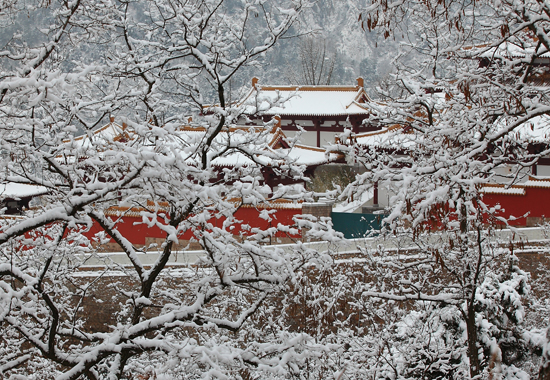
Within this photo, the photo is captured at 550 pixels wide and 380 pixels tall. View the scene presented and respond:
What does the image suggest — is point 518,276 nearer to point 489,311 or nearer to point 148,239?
point 489,311

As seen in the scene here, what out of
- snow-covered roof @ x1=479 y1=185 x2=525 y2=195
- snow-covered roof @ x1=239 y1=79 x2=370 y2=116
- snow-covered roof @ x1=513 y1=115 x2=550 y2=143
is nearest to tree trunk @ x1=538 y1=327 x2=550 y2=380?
snow-covered roof @ x1=513 y1=115 x2=550 y2=143

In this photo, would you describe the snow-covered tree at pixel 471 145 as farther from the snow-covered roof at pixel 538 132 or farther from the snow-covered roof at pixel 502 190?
the snow-covered roof at pixel 502 190

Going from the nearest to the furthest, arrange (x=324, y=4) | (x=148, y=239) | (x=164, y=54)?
(x=164, y=54) < (x=148, y=239) < (x=324, y=4)

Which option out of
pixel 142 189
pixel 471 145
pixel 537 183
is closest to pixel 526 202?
pixel 537 183

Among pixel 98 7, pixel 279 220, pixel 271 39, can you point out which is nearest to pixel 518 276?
pixel 271 39

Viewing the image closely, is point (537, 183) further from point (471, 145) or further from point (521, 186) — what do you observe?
point (471, 145)

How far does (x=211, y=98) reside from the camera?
1294 inches

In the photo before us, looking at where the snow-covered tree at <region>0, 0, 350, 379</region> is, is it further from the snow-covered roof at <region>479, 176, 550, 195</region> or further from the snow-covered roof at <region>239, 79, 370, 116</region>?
the snow-covered roof at <region>239, 79, 370, 116</region>

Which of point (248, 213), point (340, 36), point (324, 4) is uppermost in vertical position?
point (324, 4)

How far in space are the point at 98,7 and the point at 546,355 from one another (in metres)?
4.12

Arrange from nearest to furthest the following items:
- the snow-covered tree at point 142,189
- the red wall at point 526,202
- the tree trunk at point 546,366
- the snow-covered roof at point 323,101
Answer: 1. the tree trunk at point 546,366
2. the snow-covered tree at point 142,189
3. the red wall at point 526,202
4. the snow-covered roof at point 323,101

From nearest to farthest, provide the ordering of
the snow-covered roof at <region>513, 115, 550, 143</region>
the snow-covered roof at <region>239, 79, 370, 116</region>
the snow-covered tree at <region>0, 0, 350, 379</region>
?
the snow-covered tree at <region>0, 0, 350, 379</region> < the snow-covered roof at <region>513, 115, 550, 143</region> < the snow-covered roof at <region>239, 79, 370, 116</region>

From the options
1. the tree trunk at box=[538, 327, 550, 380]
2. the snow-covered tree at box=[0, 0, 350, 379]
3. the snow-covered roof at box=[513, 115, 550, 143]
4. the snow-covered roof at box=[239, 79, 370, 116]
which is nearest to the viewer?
the tree trunk at box=[538, 327, 550, 380]

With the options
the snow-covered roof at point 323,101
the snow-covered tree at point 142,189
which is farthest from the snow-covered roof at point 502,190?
the snow-covered tree at point 142,189
